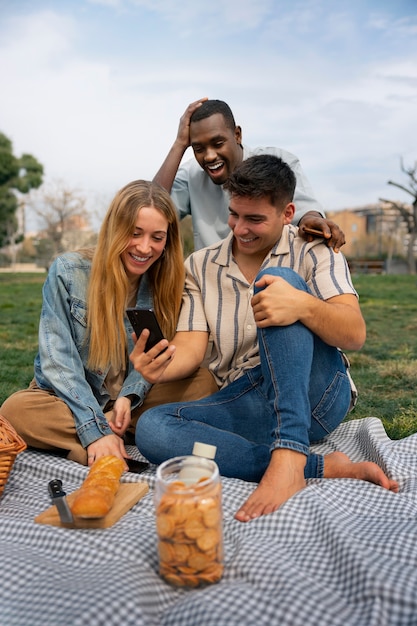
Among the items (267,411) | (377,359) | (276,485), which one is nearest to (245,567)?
(276,485)

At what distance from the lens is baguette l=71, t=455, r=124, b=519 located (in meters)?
2.27

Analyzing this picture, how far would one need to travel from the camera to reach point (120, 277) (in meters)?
3.23

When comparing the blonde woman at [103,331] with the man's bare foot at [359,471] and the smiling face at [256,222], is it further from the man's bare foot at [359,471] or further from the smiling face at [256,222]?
the man's bare foot at [359,471]

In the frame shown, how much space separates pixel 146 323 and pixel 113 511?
85 cm

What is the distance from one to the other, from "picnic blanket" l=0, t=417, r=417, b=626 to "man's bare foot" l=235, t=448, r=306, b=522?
55 mm

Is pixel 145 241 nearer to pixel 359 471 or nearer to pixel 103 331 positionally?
pixel 103 331

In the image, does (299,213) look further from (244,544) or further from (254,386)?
(244,544)

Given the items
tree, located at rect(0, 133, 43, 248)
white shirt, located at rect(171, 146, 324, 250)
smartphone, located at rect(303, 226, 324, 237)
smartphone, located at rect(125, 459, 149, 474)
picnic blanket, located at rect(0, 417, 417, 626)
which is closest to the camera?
picnic blanket, located at rect(0, 417, 417, 626)

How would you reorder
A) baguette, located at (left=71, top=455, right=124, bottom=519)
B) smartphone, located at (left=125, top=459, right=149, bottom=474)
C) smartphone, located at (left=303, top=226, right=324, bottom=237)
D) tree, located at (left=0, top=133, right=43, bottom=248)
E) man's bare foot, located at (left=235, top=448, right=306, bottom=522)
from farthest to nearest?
tree, located at (left=0, top=133, right=43, bottom=248) → smartphone, located at (left=303, top=226, right=324, bottom=237) → smartphone, located at (left=125, top=459, right=149, bottom=474) → man's bare foot, located at (left=235, top=448, right=306, bottom=522) → baguette, located at (left=71, top=455, right=124, bottom=519)

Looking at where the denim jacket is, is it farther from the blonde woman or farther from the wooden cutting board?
the wooden cutting board

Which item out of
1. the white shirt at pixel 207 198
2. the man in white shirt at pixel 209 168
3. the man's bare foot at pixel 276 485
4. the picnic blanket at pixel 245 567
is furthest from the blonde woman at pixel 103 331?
the white shirt at pixel 207 198

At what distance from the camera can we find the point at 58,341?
315 cm

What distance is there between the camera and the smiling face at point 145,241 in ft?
10.4

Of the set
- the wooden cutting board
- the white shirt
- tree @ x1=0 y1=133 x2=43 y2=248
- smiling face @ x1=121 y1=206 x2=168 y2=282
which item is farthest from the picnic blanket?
tree @ x1=0 y1=133 x2=43 y2=248
